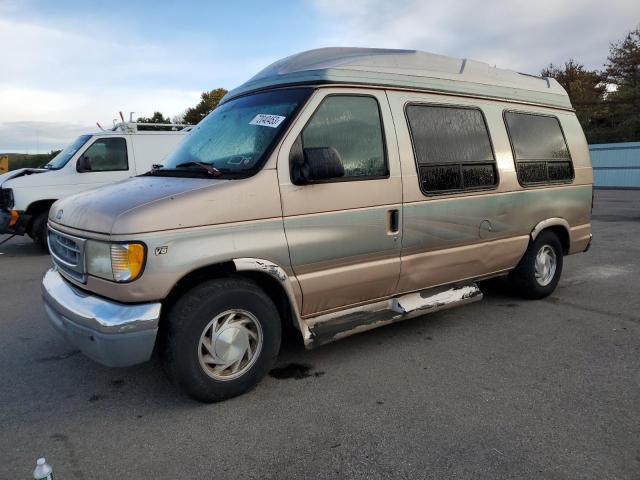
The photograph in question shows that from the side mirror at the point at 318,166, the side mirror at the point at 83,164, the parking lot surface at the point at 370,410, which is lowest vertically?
the parking lot surface at the point at 370,410

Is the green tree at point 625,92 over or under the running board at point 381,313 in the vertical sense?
over

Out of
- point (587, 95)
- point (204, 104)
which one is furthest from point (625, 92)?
point (204, 104)

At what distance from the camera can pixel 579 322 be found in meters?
4.86

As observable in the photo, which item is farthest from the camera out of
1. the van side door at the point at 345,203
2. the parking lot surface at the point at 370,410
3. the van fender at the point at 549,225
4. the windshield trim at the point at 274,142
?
the van fender at the point at 549,225

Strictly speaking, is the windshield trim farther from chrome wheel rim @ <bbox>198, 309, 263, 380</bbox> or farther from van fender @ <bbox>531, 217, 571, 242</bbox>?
van fender @ <bbox>531, 217, 571, 242</bbox>

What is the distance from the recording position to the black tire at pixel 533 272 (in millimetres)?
5336

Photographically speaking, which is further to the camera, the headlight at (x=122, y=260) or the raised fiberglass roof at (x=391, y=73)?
the raised fiberglass roof at (x=391, y=73)

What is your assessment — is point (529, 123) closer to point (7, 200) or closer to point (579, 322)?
point (579, 322)

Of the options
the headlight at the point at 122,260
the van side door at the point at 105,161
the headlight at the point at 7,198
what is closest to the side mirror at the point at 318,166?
the headlight at the point at 122,260

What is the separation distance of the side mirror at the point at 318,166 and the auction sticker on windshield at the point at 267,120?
316mm

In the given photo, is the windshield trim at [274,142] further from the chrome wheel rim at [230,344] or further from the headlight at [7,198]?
the headlight at [7,198]

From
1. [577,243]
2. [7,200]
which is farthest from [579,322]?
[7,200]

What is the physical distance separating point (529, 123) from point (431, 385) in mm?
3141

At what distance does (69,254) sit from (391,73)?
2760mm
